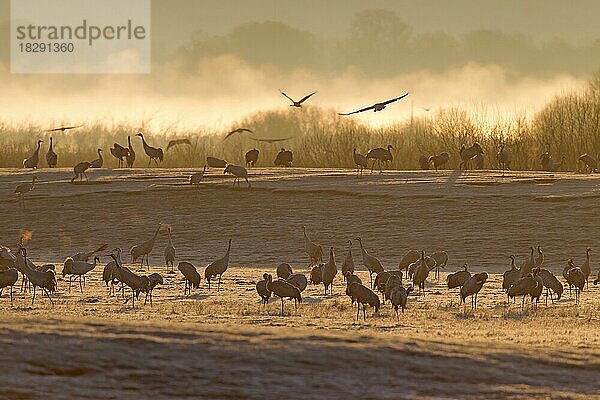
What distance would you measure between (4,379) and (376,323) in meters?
7.19

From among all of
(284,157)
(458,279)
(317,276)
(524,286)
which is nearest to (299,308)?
(317,276)

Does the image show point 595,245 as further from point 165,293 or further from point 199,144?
point 199,144

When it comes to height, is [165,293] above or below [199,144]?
below

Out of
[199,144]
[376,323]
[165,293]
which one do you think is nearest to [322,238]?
[165,293]

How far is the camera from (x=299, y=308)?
15500 mm

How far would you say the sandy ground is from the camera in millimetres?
7285

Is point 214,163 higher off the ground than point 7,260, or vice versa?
point 214,163

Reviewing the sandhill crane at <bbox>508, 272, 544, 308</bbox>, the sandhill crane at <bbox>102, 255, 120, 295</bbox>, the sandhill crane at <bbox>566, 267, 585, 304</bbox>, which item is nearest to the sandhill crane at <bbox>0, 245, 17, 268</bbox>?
the sandhill crane at <bbox>102, 255, 120, 295</bbox>

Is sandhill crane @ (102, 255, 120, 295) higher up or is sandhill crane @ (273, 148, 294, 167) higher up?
sandhill crane @ (273, 148, 294, 167)

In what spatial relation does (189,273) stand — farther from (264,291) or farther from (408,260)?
(408,260)

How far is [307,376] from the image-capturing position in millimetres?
7316

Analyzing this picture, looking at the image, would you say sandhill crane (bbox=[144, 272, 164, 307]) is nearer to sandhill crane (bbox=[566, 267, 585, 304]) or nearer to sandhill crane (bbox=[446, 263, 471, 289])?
sandhill crane (bbox=[446, 263, 471, 289])

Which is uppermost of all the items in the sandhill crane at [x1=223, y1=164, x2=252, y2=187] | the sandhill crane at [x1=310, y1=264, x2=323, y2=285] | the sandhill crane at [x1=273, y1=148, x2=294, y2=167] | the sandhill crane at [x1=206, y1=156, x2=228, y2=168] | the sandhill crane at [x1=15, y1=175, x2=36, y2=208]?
the sandhill crane at [x1=273, y1=148, x2=294, y2=167]

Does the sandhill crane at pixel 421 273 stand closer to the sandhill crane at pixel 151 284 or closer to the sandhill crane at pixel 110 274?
the sandhill crane at pixel 151 284
